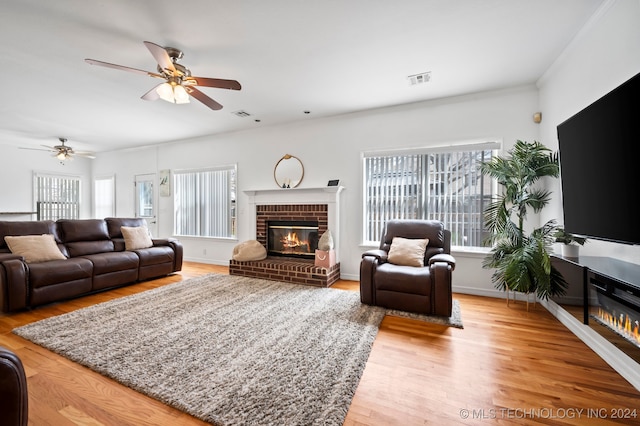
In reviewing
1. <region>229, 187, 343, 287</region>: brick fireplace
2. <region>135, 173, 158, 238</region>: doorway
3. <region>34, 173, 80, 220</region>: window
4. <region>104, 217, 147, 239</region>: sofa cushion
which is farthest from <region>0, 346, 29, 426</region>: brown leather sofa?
<region>34, 173, 80, 220</region>: window

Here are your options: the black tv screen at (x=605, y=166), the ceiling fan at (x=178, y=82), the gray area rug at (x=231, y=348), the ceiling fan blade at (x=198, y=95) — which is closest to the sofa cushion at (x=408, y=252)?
the gray area rug at (x=231, y=348)

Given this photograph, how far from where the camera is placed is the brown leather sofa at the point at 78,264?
279cm

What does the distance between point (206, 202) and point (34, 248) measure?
2.71 meters

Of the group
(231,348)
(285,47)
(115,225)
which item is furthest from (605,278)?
(115,225)

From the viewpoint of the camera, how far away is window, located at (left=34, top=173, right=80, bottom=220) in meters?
6.39

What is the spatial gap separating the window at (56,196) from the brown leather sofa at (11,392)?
8.15 meters

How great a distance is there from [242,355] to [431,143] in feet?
11.7

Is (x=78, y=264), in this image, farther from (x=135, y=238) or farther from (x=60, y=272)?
(x=135, y=238)

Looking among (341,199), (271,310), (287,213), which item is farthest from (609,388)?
(287,213)

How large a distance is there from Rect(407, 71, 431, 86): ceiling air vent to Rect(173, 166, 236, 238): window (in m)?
3.63

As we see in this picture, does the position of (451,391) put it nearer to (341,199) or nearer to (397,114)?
(341,199)

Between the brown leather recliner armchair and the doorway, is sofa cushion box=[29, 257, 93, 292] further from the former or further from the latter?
the brown leather recliner armchair

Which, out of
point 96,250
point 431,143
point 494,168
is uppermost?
point 431,143

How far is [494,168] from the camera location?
301 cm
